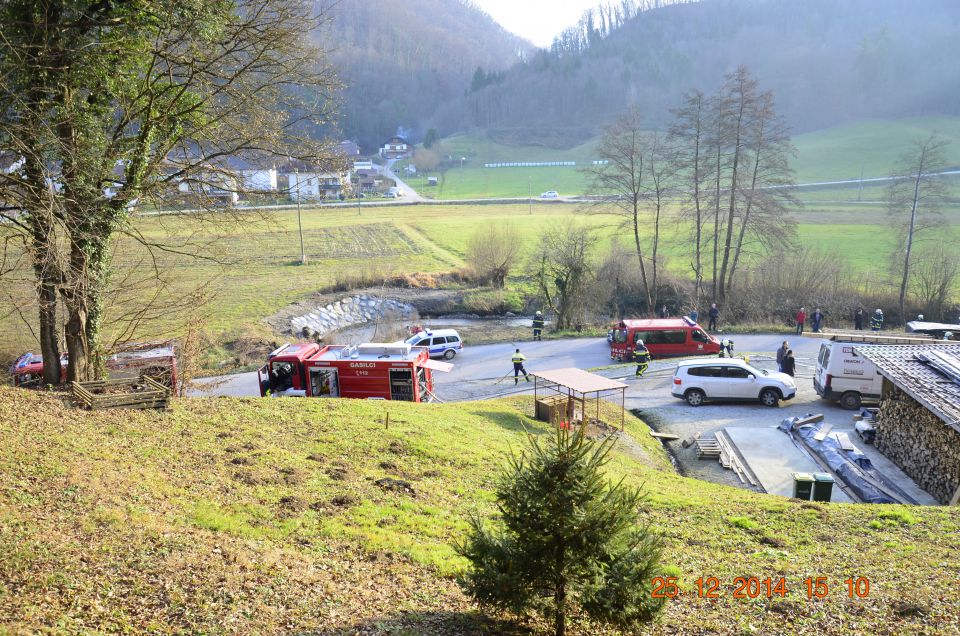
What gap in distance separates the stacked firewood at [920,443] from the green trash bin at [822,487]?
9.72ft

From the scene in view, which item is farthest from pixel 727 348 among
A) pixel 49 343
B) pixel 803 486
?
pixel 49 343

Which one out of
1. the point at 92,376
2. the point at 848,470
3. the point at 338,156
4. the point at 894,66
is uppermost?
the point at 894,66

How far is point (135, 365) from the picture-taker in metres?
21.8

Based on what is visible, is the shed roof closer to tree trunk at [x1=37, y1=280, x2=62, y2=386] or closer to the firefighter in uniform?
tree trunk at [x1=37, y1=280, x2=62, y2=386]

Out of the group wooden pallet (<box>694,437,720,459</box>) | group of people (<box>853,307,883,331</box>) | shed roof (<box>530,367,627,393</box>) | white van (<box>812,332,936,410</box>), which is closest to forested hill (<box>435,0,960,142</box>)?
group of people (<box>853,307,883,331</box>)

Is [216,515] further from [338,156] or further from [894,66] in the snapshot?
[894,66]

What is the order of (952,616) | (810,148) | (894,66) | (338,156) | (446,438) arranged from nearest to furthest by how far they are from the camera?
(952,616) < (446,438) < (338,156) < (810,148) < (894,66)

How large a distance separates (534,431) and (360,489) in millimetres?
6883

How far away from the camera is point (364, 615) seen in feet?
21.7

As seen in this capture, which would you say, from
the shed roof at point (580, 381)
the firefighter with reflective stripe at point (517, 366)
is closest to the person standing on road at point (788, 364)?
the firefighter with reflective stripe at point (517, 366)

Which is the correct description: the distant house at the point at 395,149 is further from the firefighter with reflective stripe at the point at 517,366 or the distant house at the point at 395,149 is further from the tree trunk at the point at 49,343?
the tree trunk at the point at 49,343

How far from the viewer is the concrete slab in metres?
15.4

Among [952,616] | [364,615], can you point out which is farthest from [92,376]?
[952,616]
